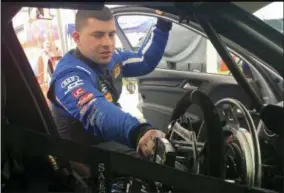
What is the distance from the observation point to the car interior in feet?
4.12

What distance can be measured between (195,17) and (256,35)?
202 millimetres

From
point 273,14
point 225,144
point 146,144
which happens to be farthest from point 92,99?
point 273,14

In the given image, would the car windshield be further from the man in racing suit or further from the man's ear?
the man's ear

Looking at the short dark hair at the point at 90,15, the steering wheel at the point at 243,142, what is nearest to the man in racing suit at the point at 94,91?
the short dark hair at the point at 90,15

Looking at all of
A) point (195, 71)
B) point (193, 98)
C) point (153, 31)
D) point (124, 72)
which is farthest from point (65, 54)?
point (195, 71)

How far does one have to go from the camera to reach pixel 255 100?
1372mm

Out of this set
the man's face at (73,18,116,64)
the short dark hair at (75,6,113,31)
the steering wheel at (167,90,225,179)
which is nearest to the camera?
the steering wheel at (167,90,225,179)

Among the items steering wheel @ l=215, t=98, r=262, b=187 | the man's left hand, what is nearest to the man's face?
the man's left hand

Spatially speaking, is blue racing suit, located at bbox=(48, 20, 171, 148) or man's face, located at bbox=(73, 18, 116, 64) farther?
man's face, located at bbox=(73, 18, 116, 64)

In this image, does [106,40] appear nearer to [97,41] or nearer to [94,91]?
[97,41]

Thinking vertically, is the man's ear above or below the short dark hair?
below

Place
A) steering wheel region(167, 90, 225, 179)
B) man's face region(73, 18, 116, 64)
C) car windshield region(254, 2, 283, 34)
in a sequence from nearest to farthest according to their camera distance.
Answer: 1. car windshield region(254, 2, 283, 34)
2. steering wheel region(167, 90, 225, 179)
3. man's face region(73, 18, 116, 64)

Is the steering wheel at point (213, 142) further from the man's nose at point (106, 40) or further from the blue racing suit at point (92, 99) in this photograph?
the man's nose at point (106, 40)

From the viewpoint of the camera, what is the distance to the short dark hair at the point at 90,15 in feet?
4.64
